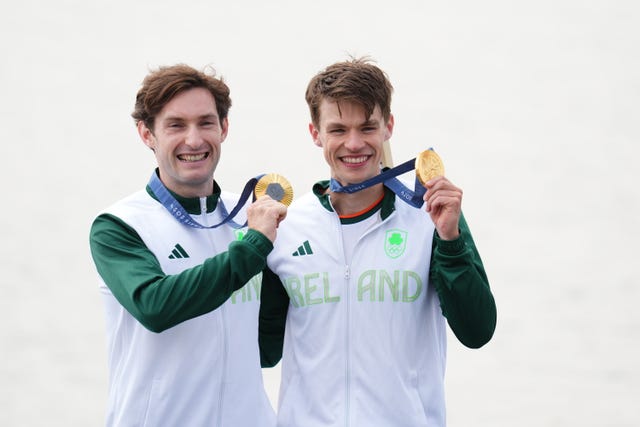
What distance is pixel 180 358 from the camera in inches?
145

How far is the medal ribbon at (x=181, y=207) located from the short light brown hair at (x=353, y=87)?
43 centimetres

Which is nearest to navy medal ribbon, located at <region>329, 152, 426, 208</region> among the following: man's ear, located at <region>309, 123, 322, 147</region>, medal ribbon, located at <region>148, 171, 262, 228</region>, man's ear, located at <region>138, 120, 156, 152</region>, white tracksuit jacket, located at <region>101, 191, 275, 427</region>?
man's ear, located at <region>309, 123, 322, 147</region>

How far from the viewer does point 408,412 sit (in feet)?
12.2

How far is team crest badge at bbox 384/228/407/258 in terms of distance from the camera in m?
3.83

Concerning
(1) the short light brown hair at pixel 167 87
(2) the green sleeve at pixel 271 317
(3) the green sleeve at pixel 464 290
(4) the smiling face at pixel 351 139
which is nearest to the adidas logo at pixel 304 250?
(2) the green sleeve at pixel 271 317

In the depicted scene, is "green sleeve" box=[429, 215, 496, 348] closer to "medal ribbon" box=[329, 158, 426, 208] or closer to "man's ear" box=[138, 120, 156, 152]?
"medal ribbon" box=[329, 158, 426, 208]

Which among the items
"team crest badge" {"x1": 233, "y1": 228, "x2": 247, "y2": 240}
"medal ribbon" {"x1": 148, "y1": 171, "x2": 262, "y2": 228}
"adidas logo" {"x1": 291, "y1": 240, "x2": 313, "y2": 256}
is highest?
"medal ribbon" {"x1": 148, "y1": 171, "x2": 262, "y2": 228}

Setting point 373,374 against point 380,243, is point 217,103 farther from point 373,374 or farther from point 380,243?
point 373,374

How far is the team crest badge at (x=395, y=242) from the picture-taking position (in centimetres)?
383

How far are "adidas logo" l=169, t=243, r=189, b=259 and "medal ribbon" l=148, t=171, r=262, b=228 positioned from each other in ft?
0.35

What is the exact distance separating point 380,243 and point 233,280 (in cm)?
73

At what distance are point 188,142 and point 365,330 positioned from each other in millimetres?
1060

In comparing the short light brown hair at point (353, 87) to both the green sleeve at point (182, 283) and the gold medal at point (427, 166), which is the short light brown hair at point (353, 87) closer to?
the gold medal at point (427, 166)

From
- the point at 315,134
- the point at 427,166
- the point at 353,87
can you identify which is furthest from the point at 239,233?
the point at 427,166
